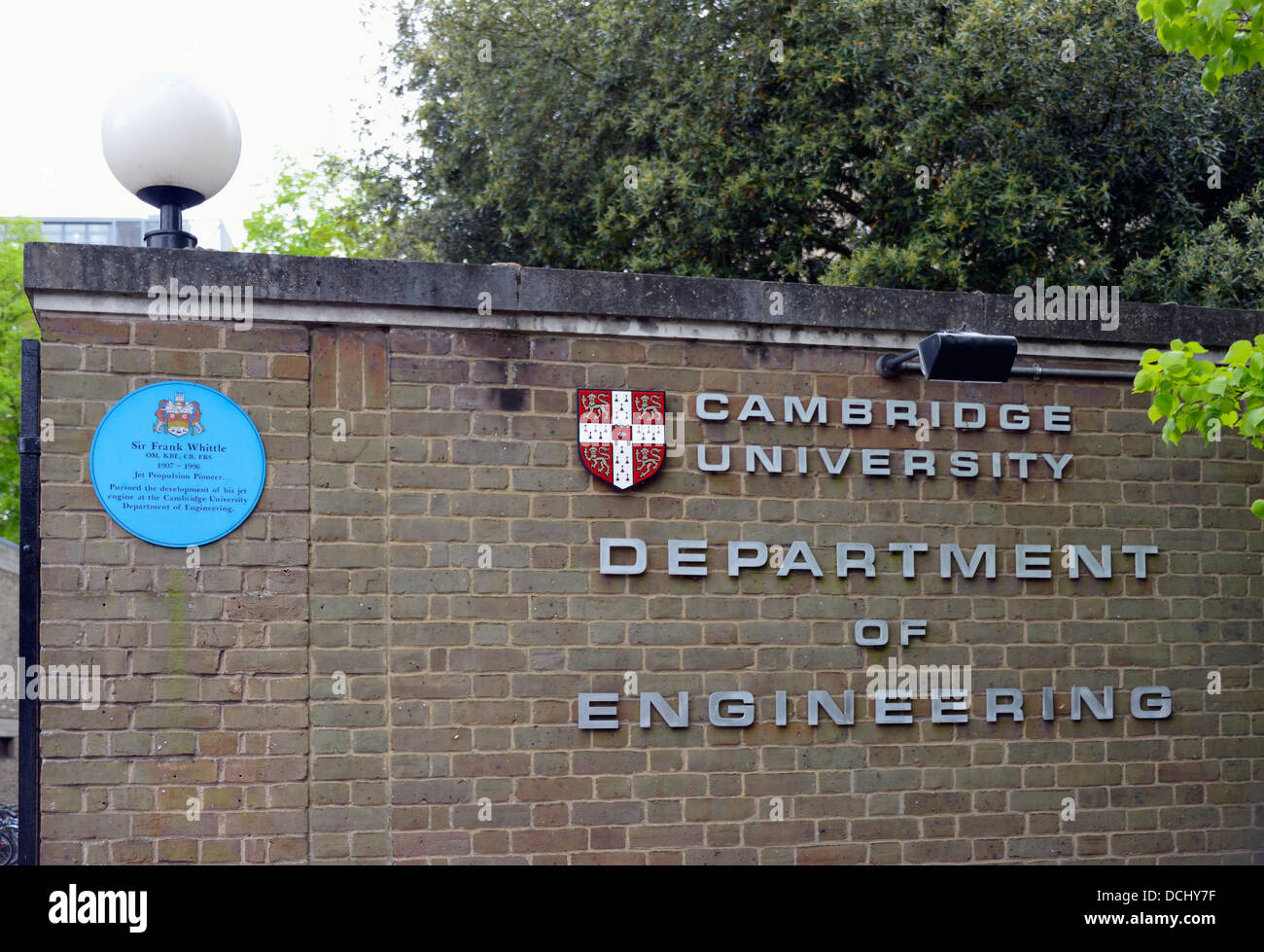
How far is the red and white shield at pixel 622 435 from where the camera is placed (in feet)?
20.6

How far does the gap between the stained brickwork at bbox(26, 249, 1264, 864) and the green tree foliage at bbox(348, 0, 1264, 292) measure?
3903mm

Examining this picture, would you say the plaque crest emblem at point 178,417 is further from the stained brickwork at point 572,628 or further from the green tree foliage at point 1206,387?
the green tree foliage at point 1206,387

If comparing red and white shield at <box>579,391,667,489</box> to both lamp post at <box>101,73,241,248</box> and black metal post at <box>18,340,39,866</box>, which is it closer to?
lamp post at <box>101,73,241,248</box>

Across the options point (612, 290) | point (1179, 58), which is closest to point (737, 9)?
point (1179, 58)

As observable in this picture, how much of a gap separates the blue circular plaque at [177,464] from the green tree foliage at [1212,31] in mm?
4423

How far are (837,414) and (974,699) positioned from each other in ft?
5.38

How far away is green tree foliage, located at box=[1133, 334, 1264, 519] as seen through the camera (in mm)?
5098

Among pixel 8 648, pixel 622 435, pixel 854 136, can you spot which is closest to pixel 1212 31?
pixel 622 435

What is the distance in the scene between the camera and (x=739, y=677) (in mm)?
6363

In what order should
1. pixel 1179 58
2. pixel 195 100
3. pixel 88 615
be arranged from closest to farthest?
pixel 88 615 < pixel 195 100 < pixel 1179 58

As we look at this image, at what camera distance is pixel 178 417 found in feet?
19.1

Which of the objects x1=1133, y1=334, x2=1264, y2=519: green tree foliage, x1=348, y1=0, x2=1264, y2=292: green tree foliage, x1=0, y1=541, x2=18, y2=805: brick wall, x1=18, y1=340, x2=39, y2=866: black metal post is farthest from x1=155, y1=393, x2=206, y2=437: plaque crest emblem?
x1=0, y1=541, x2=18, y2=805: brick wall

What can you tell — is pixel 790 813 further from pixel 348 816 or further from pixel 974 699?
pixel 348 816

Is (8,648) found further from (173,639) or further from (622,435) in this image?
(622,435)
